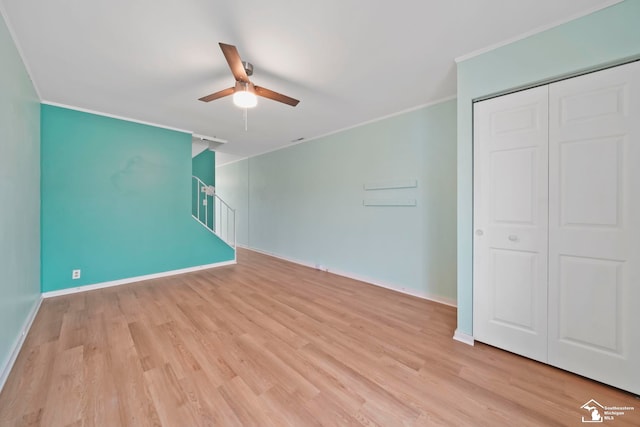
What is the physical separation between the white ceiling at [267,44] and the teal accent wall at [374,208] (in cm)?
61

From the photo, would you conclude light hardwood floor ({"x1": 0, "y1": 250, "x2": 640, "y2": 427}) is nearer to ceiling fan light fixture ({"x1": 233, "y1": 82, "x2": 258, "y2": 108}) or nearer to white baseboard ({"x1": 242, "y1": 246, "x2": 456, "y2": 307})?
white baseboard ({"x1": 242, "y1": 246, "x2": 456, "y2": 307})

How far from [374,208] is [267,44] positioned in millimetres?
2596

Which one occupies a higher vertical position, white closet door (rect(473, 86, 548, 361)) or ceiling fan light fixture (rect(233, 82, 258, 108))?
ceiling fan light fixture (rect(233, 82, 258, 108))

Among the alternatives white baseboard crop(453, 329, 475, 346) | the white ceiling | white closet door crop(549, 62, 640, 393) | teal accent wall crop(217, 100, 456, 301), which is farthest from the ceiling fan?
white baseboard crop(453, 329, 475, 346)

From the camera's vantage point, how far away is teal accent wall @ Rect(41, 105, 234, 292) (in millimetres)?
3104

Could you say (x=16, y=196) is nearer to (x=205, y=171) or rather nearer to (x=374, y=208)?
(x=205, y=171)

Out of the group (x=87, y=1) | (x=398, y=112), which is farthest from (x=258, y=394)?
(x=398, y=112)

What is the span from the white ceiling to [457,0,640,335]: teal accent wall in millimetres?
102

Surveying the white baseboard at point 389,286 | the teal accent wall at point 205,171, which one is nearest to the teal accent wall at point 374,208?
the white baseboard at point 389,286

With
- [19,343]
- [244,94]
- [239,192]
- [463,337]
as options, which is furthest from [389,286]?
[239,192]

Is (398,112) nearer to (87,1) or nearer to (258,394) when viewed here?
(87,1)

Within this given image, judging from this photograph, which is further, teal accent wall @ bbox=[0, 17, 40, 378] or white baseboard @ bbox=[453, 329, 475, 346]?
white baseboard @ bbox=[453, 329, 475, 346]

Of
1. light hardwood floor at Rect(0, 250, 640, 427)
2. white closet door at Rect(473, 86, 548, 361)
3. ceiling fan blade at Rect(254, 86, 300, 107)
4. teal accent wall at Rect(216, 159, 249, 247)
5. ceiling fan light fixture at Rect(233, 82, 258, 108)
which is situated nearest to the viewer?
light hardwood floor at Rect(0, 250, 640, 427)

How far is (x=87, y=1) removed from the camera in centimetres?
154
